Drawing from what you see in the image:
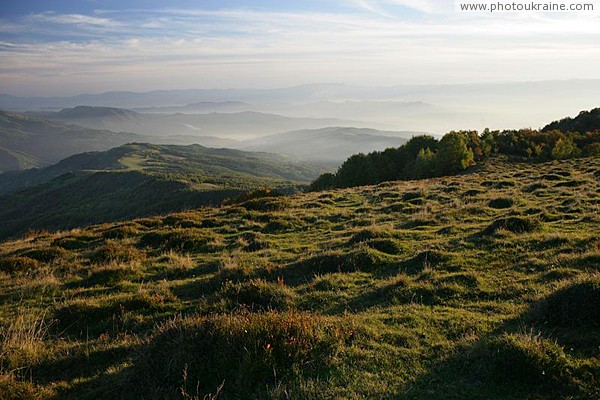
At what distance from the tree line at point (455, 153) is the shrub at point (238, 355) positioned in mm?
49723

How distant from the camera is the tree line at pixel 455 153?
5191 centimetres

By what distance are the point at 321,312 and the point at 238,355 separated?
2972 millimetres

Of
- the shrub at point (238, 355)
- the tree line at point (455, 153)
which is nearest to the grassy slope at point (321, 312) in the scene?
the shrub at point (238, 355)

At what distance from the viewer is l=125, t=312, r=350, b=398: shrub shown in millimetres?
5285

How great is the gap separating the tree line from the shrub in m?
49.7

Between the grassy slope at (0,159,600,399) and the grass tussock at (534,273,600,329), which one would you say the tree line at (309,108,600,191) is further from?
the grass tussock at (534,273,600,329)

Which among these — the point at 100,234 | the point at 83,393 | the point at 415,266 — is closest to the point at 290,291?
the point at 415,266

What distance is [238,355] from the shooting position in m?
5.65

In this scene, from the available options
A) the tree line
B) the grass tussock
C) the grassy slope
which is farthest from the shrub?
the tree line

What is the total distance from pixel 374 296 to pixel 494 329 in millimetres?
2916

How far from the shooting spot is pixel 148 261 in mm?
14133

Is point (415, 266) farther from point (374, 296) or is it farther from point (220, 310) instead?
point (220, 310)

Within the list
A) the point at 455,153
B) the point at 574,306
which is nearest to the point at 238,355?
the point at 574,306

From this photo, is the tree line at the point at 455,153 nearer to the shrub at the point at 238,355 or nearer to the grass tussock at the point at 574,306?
the grass tussock at the point at 574,306
